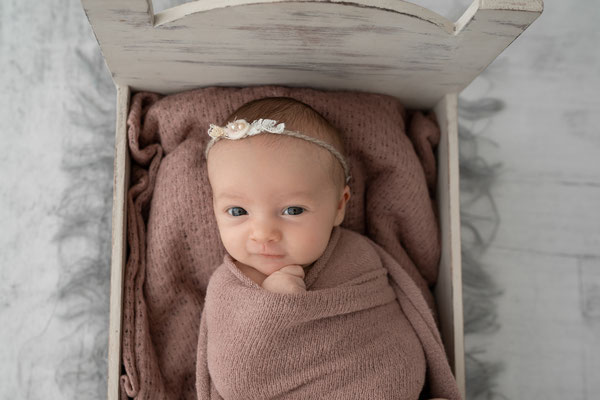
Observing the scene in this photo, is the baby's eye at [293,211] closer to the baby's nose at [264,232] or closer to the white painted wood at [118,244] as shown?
the baby's nose at [264,232]

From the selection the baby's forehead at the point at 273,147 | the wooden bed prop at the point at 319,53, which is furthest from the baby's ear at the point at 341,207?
the wooden bed prop at the point at 319,53

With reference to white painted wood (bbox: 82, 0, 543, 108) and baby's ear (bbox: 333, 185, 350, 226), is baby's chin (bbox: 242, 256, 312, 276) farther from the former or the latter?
white painted wood (bbox: 82, 0, 543, 108)

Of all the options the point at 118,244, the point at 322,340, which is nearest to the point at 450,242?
the point at 322,340

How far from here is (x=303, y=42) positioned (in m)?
1.11

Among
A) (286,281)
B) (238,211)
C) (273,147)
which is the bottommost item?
(286,281)

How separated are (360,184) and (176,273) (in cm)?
47

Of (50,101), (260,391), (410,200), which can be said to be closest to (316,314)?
(260,391)

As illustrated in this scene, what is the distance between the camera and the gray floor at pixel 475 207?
1.42 meters

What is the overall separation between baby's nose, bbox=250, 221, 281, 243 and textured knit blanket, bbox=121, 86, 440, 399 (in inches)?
8.4

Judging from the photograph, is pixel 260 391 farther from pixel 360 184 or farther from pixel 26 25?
pixel 26 25

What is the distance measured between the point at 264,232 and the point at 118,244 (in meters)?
0.35

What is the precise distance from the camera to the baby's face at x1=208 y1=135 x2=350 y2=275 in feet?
3.49

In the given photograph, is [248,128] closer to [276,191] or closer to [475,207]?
[276,191]

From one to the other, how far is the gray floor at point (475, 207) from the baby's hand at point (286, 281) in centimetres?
57
